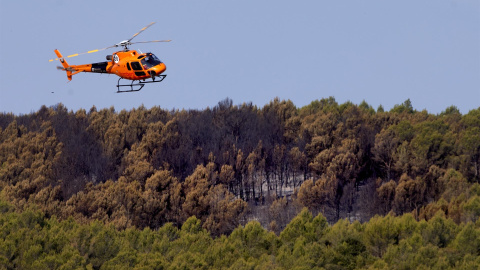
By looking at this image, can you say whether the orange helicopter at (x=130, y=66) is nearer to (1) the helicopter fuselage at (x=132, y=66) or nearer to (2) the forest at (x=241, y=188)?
(1) the helicopter fuselage at (x=132, y=66)

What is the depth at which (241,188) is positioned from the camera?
350ft

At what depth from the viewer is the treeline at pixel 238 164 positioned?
96688 millimetres

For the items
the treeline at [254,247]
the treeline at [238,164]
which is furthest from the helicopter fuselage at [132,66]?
the treeline at [238,164]

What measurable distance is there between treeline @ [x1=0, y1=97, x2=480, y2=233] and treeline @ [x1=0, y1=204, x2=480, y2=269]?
881 centimetres

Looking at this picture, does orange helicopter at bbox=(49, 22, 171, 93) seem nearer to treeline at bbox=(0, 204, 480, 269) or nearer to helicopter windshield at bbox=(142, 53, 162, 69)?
helicopter windshield at bbox=(142, 53, 162, 69)

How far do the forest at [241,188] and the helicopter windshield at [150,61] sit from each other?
19011mm

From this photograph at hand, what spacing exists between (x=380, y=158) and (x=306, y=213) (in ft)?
95.6

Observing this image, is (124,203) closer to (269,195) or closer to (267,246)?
(269,195)

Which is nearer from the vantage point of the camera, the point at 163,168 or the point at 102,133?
the point at 163,168

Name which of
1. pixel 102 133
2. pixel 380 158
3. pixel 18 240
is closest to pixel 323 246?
pixel 18 240

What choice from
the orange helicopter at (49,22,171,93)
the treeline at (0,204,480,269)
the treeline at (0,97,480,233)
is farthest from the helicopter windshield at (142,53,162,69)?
the treeline at (0,97,480,233)

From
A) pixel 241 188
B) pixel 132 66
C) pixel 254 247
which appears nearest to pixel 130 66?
pixel 132 66

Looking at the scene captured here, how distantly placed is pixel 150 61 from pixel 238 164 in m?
55.7

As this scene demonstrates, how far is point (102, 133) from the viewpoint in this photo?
12950 centimetres
